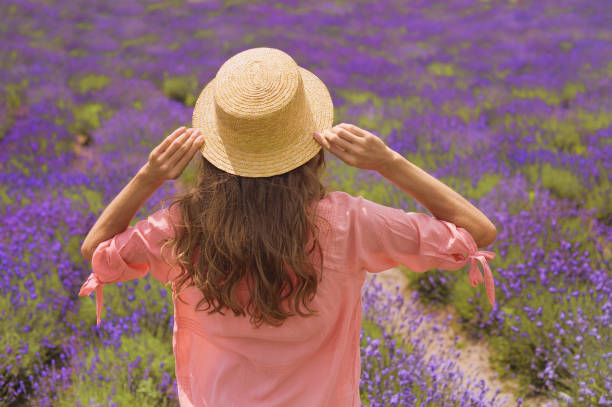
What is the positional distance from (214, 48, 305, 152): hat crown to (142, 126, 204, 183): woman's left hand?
97 mm

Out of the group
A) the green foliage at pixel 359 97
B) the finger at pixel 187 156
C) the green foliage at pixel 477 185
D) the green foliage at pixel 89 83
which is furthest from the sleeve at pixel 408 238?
the green foliage at pixel 89 83

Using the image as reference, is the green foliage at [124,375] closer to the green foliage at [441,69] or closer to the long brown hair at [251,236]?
the long brown hair at [251,236]

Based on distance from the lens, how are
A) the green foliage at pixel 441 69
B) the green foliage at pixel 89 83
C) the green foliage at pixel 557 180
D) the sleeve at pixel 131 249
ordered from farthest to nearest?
the green foliage at pixel 441 69 < the green foliage at pixel 89 83 < the green foliage at pixel 557 180 < the sleeve at pixel 131 249

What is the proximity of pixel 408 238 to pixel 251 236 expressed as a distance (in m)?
0.42

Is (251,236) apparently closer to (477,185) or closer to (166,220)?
(166,220)

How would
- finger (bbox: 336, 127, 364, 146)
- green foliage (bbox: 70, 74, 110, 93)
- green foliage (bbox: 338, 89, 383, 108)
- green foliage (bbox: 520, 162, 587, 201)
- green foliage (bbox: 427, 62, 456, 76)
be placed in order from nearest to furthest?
finger (bbox: 336, 127, 364, 146), green foliage (bbox: 520, 162, 587, 201), green foliage (bbox: 338, 89, 383, 108), green foliage (bbox: 70, 74, 110, 93), green foliage (bbox: 427, 62, 456, 76)

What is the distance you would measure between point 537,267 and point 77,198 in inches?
142

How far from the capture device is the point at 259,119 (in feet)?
3.95

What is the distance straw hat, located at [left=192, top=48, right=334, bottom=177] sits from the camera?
121 centimetres

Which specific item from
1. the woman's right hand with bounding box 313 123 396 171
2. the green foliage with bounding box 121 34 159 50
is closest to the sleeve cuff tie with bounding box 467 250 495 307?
the woman's right hand with bounding box 313 123 396 171

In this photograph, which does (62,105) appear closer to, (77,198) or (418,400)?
(77,198)

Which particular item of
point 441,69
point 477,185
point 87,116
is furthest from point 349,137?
point 441,69

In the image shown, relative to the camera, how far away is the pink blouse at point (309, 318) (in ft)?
4.21

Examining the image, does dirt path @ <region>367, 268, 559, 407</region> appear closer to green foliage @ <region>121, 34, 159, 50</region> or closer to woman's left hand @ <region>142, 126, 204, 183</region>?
woman's left hand @ <region>142, 126, 204, 183</region>
